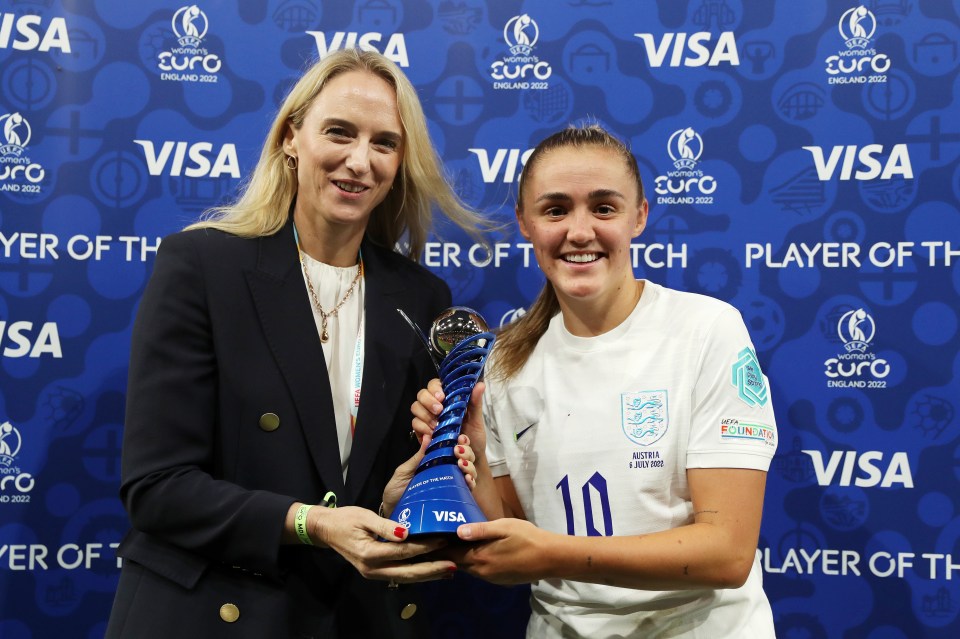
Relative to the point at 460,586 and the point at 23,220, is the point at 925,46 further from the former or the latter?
the point at 23,220

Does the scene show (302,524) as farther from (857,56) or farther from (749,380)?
(857,56)

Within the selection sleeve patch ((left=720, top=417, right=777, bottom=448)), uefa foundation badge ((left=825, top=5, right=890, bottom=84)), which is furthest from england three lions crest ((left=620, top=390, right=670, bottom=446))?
uefa foundation badge ((left=825, top=5, right=890, bottom=84))

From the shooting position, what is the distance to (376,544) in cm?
140

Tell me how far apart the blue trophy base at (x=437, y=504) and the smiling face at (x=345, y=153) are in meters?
0.62

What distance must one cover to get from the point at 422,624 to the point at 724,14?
1.71m

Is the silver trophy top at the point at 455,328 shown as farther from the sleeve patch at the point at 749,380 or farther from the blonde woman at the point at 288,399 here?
the sleeve patch at the point at 749,380

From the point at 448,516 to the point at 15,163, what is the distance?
161cm

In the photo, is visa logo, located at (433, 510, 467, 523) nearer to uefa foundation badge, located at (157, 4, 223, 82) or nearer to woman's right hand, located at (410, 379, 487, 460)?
woman's right hand, located at (410, 379, 487, 460)

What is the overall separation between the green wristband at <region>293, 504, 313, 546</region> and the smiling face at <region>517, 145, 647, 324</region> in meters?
0.66

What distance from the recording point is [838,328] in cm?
215

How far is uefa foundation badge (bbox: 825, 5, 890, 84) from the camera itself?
2170 millimetres

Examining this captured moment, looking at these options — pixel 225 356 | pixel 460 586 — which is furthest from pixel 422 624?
pixel 225 356

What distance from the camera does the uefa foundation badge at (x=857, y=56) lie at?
217 cm

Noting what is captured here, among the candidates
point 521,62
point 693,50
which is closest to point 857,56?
point 693,50
